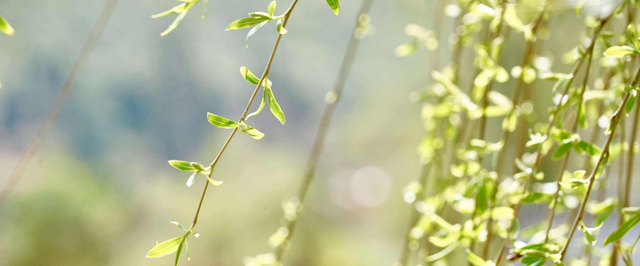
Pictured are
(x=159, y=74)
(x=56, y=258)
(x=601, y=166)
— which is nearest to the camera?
(x=601, y=166)

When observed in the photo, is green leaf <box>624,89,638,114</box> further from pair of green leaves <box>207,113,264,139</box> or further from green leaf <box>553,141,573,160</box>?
pair of green leaves <box>207,113,264,139</box>

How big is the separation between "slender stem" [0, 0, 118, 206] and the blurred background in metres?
0.01

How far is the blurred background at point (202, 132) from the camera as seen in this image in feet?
2.24

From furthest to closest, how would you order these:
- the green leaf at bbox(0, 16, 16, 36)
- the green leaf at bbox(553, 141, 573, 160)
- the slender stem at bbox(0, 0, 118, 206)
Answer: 1. the slender stem at bbox(0, 0, 118, 206)
2. the green leaf at bbox(553, 141, 573, 160)
3. the green leaf at bbox(0, 16, 16, 36)

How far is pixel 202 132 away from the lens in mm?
879

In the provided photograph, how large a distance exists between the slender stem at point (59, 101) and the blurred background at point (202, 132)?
11 millimetres

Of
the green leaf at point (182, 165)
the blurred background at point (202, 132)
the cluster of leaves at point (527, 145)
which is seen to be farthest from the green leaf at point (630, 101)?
the blurred background at point (202, 132)

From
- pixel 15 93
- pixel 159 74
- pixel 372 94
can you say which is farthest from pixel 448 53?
pixel 15 93

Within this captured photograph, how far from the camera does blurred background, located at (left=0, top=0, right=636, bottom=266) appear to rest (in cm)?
68

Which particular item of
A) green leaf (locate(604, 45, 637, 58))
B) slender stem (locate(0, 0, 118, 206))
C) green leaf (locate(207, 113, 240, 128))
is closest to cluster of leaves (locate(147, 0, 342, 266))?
green leaf (locate(207, 113, 240, 128))

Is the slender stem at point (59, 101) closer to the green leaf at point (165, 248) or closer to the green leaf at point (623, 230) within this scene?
the green leaf at point (165, 248)

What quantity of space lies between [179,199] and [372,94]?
54 cm

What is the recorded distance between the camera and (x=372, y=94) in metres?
1.08

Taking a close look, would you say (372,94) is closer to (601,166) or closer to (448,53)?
(448,53)
